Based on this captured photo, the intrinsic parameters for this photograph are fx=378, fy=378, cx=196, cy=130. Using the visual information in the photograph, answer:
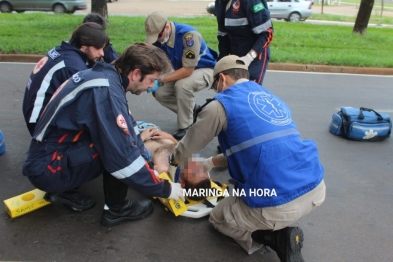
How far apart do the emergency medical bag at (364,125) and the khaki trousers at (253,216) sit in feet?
7.89

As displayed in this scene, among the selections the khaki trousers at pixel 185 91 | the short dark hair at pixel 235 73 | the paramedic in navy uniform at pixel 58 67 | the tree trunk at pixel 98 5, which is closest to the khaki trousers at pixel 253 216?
the short dark hair at pixel 235 73

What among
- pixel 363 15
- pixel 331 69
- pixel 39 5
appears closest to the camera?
pixel 331 69

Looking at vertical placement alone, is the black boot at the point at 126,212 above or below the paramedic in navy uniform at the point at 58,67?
below

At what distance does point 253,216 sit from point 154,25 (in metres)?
2.41

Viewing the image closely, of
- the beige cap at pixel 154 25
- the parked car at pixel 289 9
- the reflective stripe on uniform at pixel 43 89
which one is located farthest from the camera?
the parked car at pixel 289 9

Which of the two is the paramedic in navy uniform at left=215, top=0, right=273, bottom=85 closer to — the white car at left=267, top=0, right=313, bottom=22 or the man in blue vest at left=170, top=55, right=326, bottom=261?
the man in blue vest at left=170, top=55, right=326, bottom=261

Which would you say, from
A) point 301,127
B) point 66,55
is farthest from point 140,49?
point 301,127

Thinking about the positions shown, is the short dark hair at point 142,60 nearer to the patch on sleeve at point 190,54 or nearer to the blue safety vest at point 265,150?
the blue safety vest at point 265,150

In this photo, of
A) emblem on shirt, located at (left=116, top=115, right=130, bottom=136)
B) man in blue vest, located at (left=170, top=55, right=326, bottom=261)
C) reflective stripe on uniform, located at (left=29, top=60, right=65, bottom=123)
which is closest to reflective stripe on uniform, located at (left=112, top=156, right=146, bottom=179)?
emblem on shirt, located at (left=116, top=115, right=130, bottom=136)

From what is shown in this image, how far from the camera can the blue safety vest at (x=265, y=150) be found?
2.24 m

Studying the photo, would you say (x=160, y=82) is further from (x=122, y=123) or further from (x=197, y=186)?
(x=122, y=123)

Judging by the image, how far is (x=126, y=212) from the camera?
2.87 m

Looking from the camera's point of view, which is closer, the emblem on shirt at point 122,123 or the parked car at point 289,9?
the emblem on shirt at point 122,123

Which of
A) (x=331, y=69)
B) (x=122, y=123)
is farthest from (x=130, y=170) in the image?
(x=331, y=69)
